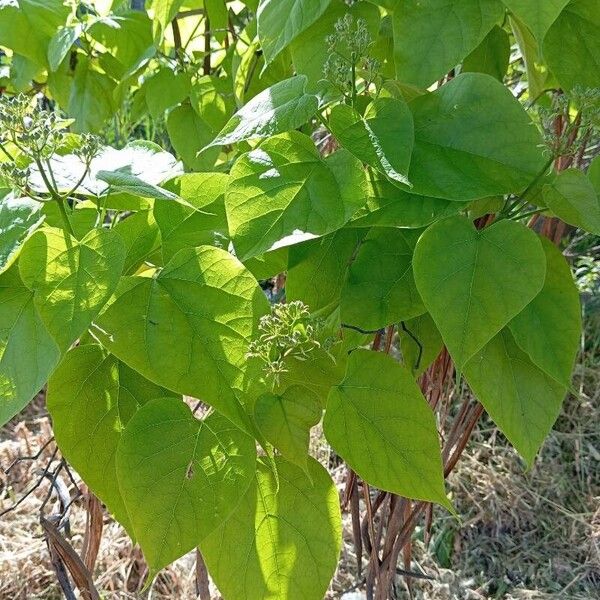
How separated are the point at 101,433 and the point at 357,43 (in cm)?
29

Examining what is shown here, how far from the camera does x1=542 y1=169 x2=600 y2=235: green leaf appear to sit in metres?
0.46

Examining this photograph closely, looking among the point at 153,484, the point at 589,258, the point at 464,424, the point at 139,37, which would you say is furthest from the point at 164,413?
the point at 589,258

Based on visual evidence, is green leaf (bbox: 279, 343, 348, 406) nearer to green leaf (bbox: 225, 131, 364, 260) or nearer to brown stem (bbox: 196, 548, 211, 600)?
green leaf (bbox: 225, 131, 364, 260)

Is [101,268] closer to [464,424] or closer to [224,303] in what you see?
[224,303]

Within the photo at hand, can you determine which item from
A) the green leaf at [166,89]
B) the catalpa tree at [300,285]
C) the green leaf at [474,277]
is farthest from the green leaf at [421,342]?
the green leaf at [166,89]

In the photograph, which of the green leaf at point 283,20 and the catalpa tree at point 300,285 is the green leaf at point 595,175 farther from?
the green leaf at point 283,20

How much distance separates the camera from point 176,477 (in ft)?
1.48

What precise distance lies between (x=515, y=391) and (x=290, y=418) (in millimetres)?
160

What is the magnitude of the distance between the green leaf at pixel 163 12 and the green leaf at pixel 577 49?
0.29 meters

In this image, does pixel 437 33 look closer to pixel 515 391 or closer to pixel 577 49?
pixel 577 49

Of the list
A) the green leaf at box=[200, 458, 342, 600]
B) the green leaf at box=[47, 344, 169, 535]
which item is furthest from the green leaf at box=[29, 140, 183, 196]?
the green leaf at box=[200, 458, 342, 600]

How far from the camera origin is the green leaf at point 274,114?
0.46m

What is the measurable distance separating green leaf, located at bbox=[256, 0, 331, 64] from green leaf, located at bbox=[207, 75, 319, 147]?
0.08 ft

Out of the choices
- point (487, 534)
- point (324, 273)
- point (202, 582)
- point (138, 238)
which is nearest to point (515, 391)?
point (324, 273)
